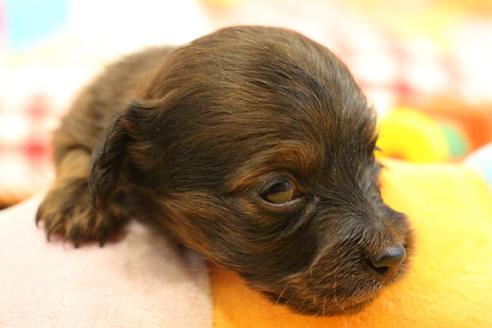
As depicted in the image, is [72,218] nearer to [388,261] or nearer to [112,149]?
[112,149]

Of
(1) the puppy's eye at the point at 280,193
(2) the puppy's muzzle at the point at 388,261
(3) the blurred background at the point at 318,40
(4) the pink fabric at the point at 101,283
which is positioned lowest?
(3) the blurred background at the point at 318,40

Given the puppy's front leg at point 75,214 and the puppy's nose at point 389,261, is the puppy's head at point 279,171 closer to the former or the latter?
the puppy's nose at point 389,261

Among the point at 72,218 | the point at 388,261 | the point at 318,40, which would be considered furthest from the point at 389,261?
the point at 318,40

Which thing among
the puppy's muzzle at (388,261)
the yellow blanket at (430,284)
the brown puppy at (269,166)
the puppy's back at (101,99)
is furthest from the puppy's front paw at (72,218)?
the puppy's muzzle at (388,261)

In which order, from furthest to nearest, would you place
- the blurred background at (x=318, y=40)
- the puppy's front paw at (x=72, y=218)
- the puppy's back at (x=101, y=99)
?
the blurred background at (x=318, y=40) < the puppy's back at (x=101, y=99) < the puppy's front paw at (x=72, y=218)

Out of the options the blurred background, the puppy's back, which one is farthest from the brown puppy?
the blurred background

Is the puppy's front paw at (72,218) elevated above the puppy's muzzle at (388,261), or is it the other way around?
the puppy's muzzle at (388,261)

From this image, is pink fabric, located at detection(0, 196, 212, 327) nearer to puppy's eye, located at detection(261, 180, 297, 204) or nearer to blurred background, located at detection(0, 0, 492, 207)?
puppy's eye, located at detection(261, 180, 297, 204)
